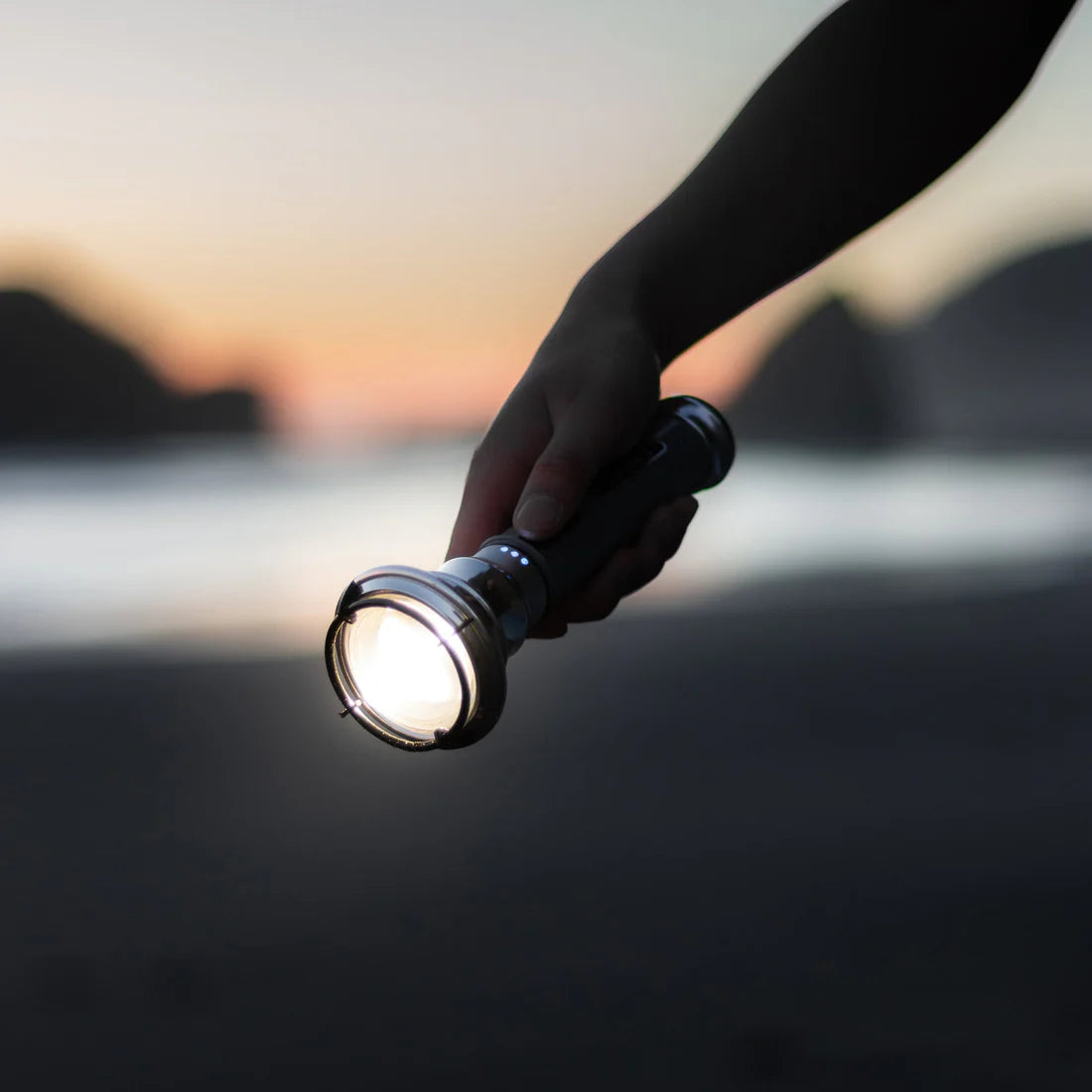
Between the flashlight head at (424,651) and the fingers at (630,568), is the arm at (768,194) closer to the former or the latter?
the fingers at (630,568)

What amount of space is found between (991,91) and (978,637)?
5.17 metres

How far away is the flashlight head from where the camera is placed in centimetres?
80

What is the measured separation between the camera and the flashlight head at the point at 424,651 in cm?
80

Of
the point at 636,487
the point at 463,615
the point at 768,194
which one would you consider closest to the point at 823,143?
the point at 768,194

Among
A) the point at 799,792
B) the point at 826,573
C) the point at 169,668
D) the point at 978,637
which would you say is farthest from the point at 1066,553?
the point at 169,668

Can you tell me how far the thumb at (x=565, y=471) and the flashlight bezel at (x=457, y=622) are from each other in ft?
0.49

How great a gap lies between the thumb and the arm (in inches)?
1.9

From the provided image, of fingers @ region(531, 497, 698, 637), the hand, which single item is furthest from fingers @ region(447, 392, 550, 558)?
fingers @ region(531, 497, 698, 637)

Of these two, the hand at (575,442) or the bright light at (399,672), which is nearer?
the bright light at (399,672)

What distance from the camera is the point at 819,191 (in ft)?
3.76

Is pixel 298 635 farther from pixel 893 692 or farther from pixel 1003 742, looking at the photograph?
pixel 1003 742

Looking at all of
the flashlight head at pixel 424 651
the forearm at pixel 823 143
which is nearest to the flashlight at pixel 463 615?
the flashlight head at pixel 424 651

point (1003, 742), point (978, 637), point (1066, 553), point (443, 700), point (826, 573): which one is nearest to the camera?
point (443, 700)

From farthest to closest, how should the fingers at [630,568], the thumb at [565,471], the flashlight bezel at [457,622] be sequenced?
the fingers at [630,568], the thumb at [565,471], the flashlight bezel at [457,622]
